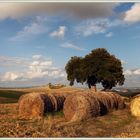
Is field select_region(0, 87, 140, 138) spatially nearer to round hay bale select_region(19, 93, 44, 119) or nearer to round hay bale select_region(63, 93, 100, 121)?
round hay bale select_region(63, 93, 100, 121)

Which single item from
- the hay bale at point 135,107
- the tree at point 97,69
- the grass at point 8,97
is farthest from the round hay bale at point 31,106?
the tree at point 97,69

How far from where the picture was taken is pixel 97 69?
2092 inches

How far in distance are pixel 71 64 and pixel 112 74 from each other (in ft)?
23.5

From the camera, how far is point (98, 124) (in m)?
16.8

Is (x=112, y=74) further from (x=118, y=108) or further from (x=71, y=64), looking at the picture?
(x=118, y=108)

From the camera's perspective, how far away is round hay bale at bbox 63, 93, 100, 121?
1833 cm

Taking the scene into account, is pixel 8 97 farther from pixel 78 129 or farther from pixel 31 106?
pixel 78 129

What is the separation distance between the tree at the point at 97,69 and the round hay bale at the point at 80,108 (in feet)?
107

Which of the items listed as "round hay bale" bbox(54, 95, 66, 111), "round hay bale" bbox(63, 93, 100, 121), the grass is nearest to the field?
"round hay bale" bbox(63, 93, 100, 121)

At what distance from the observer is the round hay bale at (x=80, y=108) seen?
18.3 meters

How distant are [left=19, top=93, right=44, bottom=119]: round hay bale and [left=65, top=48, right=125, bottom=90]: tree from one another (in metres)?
31.1

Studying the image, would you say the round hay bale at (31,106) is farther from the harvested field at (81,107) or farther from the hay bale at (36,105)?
the harvested field at (81,107)

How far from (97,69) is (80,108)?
1374 inches

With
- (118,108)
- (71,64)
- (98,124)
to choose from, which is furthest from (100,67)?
(98,124)
